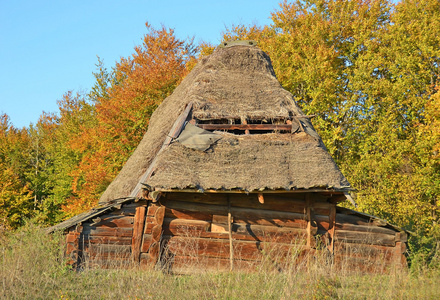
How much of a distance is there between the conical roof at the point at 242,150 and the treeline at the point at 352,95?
6818 mm

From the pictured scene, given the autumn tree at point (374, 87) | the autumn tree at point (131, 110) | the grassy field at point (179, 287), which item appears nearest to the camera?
the grassy field at point (179, 287)

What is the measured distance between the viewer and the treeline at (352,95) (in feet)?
57.9

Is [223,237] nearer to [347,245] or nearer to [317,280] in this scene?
[347,245]

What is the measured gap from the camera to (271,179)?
9.26 meters

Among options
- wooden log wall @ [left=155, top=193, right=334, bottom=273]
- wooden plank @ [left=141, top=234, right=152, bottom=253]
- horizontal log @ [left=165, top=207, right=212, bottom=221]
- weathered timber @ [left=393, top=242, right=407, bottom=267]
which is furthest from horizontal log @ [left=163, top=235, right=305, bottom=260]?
weathered timber @ [left=393, top=242, right=407, bottom=267]

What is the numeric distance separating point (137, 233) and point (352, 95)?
14.3 metres

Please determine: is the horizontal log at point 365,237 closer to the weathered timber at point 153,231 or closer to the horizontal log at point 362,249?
the horizontal log at point 362,249

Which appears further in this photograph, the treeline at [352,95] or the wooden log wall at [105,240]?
the treeline at [352,95]

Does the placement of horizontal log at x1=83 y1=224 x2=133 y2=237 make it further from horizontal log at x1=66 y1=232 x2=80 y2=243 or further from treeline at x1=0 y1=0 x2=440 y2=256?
treeline at x1=0 y1=0 x2=440 y2=256

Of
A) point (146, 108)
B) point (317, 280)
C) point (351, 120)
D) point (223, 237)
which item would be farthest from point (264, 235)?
point (146, 108)

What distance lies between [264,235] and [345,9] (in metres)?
16.7

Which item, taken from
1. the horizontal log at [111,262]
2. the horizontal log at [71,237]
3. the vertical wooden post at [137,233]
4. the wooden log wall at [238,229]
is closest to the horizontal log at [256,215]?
the wooden log wall at [238,229]

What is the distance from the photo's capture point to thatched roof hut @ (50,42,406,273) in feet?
30.4

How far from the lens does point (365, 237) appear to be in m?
10.3
